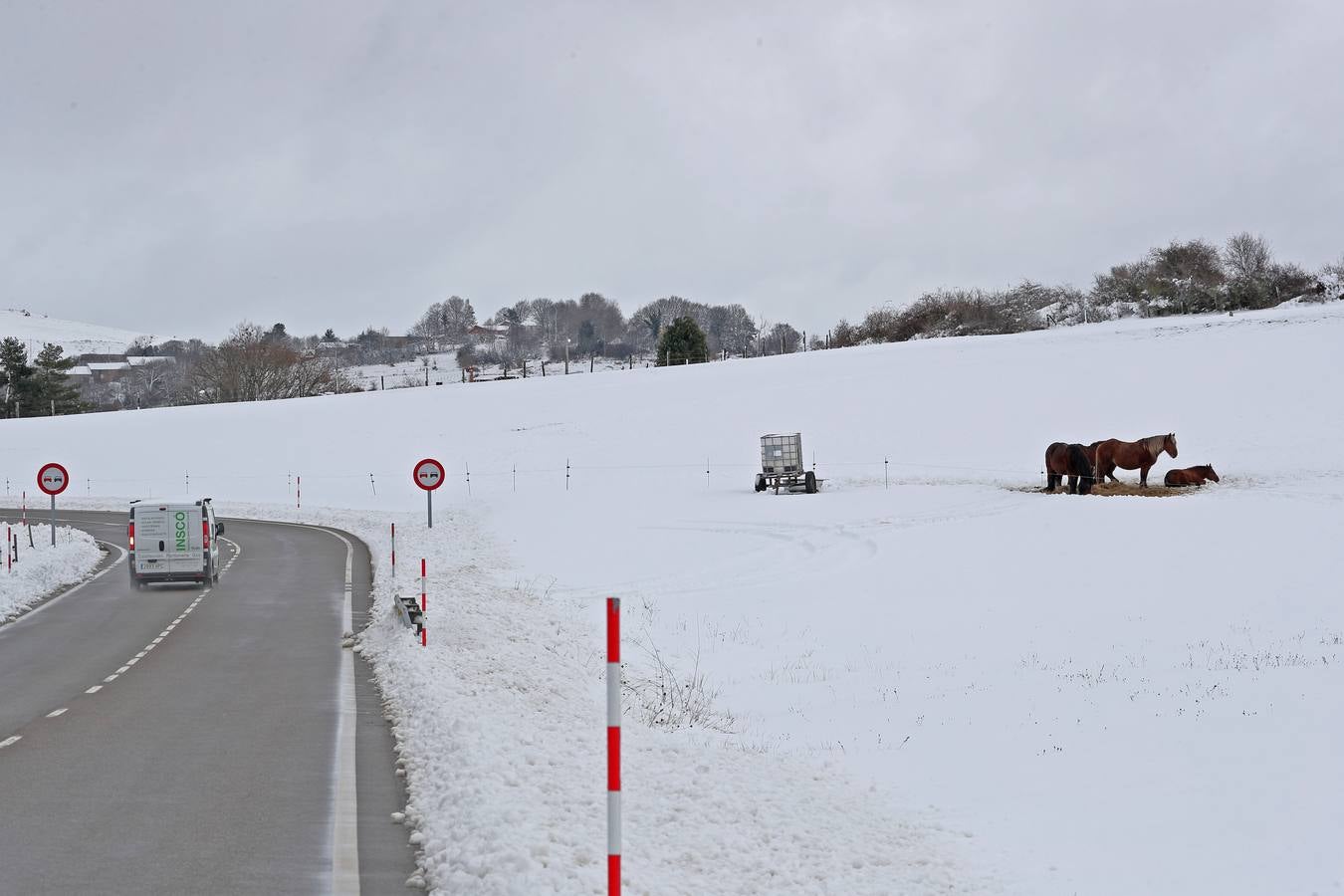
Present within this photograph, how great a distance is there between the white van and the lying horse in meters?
25.2

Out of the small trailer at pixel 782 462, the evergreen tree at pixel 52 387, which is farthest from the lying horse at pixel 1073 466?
the evergreen tree at pixel 52 387

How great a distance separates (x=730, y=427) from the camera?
61062 millimetres

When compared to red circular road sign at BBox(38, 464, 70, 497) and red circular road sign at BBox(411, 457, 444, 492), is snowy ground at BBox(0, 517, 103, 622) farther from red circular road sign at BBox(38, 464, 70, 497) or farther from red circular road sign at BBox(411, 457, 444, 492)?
red circular road sign at BBox(411, 457, 444, 492)

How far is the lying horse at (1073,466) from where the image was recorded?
119 feet

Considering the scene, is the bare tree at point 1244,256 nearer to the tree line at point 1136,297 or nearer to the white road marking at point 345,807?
the tree line at point 1136,297

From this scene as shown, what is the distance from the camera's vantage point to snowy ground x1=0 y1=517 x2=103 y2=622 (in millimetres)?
24938

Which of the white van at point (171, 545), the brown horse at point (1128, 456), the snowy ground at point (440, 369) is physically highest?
the snowy ground at point (440, 369)

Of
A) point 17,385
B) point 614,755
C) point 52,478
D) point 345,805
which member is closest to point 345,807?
point 345,805

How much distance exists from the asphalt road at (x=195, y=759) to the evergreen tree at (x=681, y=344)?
81.7 meters

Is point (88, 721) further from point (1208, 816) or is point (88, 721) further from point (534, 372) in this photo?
point (534, 372)

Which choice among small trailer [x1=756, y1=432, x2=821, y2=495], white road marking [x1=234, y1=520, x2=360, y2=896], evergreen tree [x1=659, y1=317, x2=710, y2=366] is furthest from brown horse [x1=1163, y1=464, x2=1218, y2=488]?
evergreen tree [x1=659, y1=317, x2=710, y2=366]

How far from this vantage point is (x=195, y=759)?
1065 cm

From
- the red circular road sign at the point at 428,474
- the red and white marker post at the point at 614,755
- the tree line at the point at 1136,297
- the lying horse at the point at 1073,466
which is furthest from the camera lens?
the tree line at the point at 1136,297

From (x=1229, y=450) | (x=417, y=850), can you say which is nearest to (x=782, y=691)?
(x=417, y=850)
